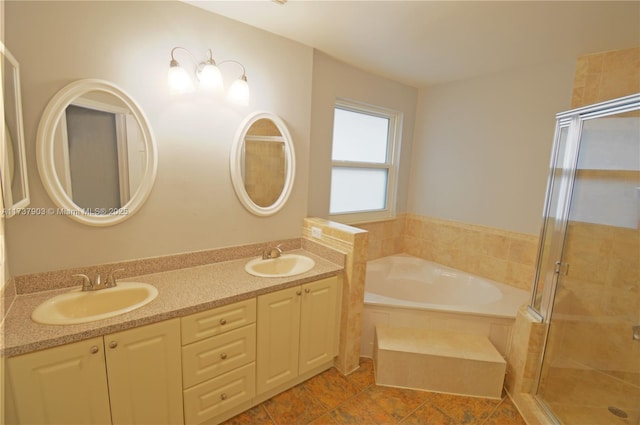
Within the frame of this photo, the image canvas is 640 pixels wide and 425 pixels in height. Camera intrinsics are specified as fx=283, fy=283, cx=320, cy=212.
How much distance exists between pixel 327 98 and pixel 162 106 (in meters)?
1.35

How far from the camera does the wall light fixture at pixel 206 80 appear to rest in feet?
5.17

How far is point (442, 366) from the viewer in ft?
6.30

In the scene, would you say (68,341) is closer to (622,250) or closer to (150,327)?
(150,327)

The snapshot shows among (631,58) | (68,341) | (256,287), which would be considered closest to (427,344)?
(256,287)

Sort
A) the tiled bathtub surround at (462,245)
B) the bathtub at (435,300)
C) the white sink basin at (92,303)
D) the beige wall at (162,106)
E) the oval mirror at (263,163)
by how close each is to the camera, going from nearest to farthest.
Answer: the white sink basin at (92,303) → the beige wall at (162,106) → the oval mirror at (263,163) → the bathtub at (435,300) → the tiled bathtub surround at (462,245)

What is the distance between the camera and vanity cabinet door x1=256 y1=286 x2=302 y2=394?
1.67 meters

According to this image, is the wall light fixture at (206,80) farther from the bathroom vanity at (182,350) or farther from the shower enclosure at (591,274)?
the shower enclosure at (591,274)

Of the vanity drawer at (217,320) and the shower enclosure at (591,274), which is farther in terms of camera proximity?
the shower enclosure at (591,274)

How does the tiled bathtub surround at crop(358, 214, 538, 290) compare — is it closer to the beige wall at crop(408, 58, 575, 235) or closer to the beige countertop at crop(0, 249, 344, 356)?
the beige wall at crop(408, 58, 575, 235)

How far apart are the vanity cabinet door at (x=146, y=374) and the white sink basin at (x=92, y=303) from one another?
5.7 inches

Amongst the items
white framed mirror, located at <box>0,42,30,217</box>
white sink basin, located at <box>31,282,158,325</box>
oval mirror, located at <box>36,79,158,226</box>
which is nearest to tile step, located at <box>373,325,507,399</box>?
white sink basin, located at <box>31,282,158,325</box>

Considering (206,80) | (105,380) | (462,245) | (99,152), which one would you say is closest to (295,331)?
(105,380)

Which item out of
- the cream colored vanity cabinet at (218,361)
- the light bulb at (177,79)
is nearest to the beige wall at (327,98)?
the light bulb at (177,79)

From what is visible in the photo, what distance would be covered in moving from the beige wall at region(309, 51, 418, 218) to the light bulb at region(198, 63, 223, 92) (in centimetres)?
91
